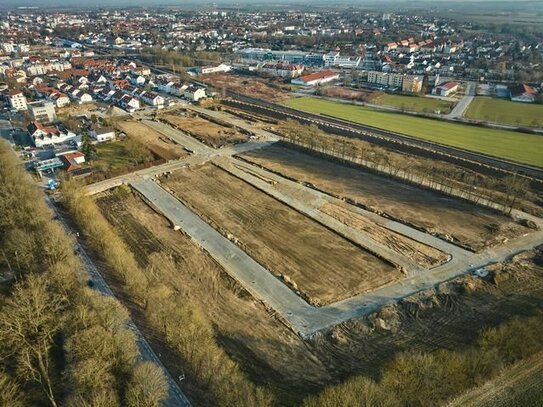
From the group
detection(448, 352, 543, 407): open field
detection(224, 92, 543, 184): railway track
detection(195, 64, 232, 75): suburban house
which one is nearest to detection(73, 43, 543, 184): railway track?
detection(224, 92, 543, 184): railway track

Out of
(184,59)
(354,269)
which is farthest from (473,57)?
(354,269)

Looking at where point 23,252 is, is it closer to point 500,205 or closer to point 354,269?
point 354,269

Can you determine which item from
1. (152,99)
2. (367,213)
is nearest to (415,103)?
(367,213)

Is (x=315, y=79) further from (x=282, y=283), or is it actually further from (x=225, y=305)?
(x=225, y=305)

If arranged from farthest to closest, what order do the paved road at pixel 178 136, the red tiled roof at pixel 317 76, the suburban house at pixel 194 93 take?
the red tiled roof at pixel 317 76, the suburban house at pixel 194 93, the paved road at pixel 178 136

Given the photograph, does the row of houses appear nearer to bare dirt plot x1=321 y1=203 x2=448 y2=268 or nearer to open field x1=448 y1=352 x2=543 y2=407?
bare dirt plot x1=321 y1=203 x2=448 y2=268

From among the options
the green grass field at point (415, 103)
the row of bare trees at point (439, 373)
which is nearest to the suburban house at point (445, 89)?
the green grass field at point (415, 103)

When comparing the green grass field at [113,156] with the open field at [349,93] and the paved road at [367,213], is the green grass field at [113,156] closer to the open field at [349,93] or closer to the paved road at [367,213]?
the paved road at [367,213]
